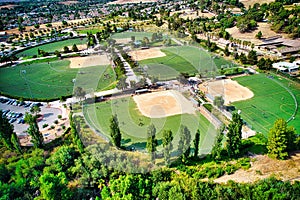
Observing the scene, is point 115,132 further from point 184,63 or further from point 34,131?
point 184,63

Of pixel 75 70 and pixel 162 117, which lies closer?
pixel 162 117

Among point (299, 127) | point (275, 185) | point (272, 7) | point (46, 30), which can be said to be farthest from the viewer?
point (46, 30)

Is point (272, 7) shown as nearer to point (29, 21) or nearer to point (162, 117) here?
point (162, 117)

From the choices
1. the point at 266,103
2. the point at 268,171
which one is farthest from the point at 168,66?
the point at 268,171

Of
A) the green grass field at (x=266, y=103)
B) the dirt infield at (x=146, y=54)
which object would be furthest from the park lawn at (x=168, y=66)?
the green grass field at (x=266, y=103)

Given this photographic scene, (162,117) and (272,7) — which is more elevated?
(272,7)

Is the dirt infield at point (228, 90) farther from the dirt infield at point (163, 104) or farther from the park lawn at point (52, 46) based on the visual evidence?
the park lawn at point (52, 46)

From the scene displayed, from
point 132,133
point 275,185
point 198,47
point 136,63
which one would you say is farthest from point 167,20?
point 275,185

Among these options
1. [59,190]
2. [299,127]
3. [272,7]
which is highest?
[272,7]

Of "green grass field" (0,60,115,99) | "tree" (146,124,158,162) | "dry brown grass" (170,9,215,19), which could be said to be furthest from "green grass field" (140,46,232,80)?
"dry brown grass" (170,9,215,19)

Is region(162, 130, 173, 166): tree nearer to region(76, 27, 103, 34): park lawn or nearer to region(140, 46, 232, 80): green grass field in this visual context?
region(140, 46, 232, 80): green grass field
